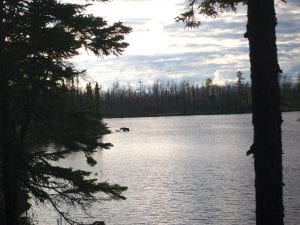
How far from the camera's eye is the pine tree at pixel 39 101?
422 inches

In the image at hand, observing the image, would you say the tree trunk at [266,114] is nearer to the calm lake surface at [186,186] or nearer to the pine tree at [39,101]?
the pine tree at [39,101]

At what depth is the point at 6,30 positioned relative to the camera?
35.9ft

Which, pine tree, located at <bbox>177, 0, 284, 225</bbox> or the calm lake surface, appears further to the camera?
the calm lake surface

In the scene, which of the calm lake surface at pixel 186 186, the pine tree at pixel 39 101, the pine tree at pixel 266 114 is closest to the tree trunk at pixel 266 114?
the pine tree at pixel 266 114

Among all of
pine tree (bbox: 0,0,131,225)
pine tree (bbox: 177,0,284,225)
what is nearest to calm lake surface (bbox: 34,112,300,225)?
pine tree (bbox: 0,0,131,225)

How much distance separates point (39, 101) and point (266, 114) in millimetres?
7326

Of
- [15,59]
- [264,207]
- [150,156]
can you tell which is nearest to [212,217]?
[15,59]

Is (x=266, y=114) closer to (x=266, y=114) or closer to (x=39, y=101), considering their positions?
(x=266, y=114)

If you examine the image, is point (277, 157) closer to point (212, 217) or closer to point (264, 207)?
point (264, 207)

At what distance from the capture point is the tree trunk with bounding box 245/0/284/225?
5996mm

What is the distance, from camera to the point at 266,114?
6.00 m

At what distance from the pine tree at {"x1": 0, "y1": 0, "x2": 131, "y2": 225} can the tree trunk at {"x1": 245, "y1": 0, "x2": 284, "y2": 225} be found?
20.7 ft

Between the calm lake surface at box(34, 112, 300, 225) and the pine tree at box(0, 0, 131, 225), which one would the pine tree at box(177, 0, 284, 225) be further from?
the calm lake surface at box(34, 112, 300, 225)

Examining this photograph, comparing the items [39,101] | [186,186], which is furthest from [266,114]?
[186,186]
